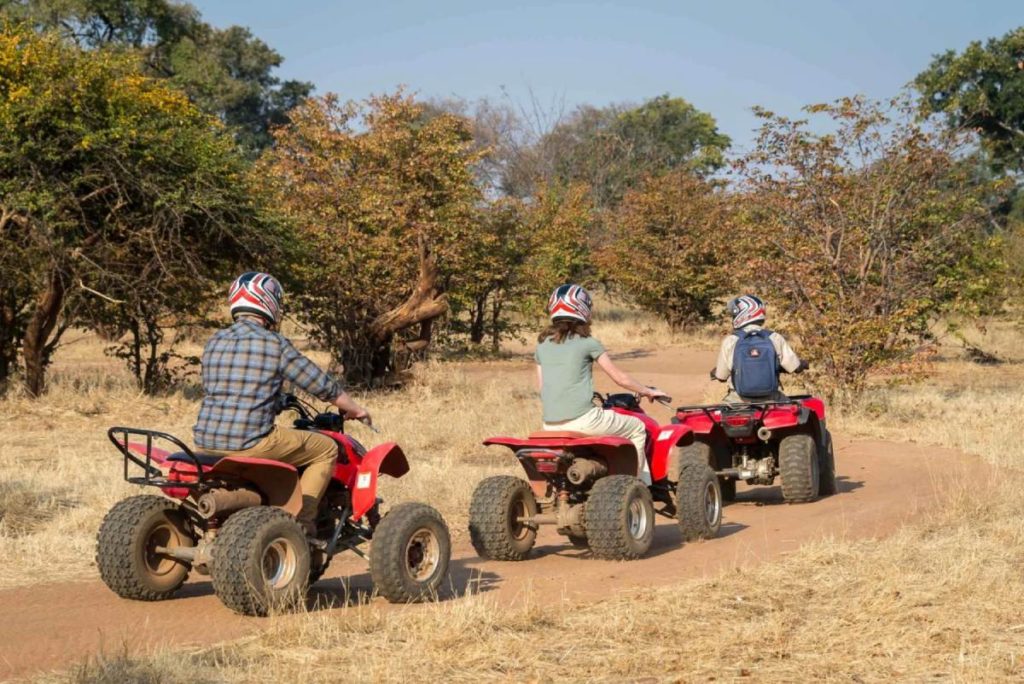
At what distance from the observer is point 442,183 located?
23641mm

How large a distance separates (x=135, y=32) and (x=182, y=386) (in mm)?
36177

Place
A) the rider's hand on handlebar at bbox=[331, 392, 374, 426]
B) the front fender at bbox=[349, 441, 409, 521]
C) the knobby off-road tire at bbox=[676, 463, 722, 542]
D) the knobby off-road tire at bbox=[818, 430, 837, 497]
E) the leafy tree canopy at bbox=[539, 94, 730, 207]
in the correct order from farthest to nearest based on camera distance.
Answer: the leafy tree canopy at bbox=[539, 94, 730, 207]
the knobby off-road tire at bbox=[818, 430, 837, 497]
the knobby off-road tire at bbox=[676, 463, 722, 542]
the front fender at bbox=[349, 441, 409, 521]
the rider's hand on handlebar at bbox=[331, 392, 374, 426]

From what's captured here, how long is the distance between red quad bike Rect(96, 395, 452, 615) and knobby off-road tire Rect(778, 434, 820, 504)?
4.70 m

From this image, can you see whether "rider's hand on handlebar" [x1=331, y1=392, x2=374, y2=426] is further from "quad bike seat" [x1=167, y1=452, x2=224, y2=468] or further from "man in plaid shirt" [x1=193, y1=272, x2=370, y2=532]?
"quad bike seat" [x1=167, y1=452, x2=224, y2=468]

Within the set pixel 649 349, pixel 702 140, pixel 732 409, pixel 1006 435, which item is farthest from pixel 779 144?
pixel 702 140

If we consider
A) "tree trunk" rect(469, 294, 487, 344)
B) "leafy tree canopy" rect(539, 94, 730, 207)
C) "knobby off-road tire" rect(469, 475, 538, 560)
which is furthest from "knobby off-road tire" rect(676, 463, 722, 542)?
"leafy tree canopy" rect(539, 94, 730, 207)

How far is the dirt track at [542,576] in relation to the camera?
674cm

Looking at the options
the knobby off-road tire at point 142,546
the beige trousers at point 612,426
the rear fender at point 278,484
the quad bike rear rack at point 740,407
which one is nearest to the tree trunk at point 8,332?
the quad bike rear rack at point 740,407

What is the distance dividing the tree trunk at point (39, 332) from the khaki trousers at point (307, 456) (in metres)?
12.4

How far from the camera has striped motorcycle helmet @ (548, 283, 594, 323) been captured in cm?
916

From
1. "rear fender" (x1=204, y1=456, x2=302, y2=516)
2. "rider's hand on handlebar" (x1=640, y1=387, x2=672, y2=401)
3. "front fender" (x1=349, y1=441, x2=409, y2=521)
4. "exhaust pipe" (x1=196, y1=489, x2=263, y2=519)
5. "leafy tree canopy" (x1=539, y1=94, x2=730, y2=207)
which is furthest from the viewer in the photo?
"leafy tree canopy" (x1=539, y1=94, x2=730, y2=207)

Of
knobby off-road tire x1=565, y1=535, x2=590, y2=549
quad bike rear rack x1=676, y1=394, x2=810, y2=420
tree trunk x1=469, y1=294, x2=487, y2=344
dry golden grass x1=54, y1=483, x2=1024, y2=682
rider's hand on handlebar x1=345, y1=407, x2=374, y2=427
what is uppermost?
tree trunk x1=469, y1=294, x2=487, y2=344

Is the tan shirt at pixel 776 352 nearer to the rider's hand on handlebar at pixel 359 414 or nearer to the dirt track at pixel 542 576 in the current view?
the dirt track at pixel 542 576

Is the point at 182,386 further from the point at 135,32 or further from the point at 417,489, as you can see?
the point at 135,32
